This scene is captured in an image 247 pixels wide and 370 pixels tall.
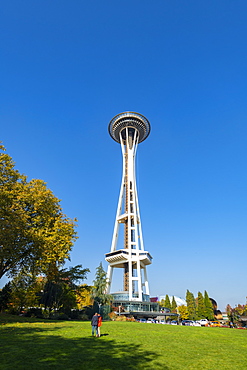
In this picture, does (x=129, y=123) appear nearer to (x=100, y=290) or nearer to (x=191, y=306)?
(x=100, y=290)

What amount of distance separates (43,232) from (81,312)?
14171 millimetres

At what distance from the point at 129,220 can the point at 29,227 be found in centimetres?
4643

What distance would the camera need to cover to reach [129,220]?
235 ft

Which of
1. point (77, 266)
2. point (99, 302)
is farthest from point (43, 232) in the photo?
point (99, 302)

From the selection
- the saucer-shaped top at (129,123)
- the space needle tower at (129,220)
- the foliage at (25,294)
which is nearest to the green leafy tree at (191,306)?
the space needle tower at (129,220)

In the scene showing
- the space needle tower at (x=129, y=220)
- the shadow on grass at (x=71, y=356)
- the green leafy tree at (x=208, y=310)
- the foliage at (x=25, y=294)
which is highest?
the space needle tower at (x=129, y=220)

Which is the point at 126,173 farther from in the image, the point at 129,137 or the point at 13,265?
the point at 13,265

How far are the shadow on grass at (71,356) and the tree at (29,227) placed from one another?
13.3 m

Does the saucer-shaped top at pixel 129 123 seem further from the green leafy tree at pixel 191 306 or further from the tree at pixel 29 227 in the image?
the green leafy tree at pixel 191 306

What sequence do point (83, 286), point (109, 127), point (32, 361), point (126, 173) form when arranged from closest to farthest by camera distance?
point (32, 361) < point (83, 286) < point (126, 173) < point (109, 127)

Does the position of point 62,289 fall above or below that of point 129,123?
below

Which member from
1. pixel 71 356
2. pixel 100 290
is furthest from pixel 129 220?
pixel 71 356

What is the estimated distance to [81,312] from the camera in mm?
34969

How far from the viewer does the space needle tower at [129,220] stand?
65.7 m
